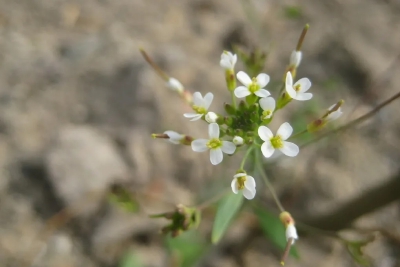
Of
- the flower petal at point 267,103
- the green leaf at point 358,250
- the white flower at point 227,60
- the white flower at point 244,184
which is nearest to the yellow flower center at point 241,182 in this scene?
the white flower at point 244,184

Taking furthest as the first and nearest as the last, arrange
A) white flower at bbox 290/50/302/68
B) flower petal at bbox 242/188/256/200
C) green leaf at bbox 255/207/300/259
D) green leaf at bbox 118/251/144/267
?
green leaf at bbox 118/251/144/267 < green leaf at bbox 255/207/300/259 < white flower at bbox 290/50/302/68 < flower petal at bbox 242/188/256/200

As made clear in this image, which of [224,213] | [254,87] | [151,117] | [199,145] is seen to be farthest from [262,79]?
[151,117]

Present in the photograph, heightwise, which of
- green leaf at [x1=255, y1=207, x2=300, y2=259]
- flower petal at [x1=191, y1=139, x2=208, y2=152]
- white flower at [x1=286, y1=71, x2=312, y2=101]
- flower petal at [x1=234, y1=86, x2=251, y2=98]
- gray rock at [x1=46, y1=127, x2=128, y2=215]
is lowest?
gray rock at [x1=46, y1=127, x2=128, y2=215]

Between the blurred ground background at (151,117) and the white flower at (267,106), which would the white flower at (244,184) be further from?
the blurred ground background at (151,117)

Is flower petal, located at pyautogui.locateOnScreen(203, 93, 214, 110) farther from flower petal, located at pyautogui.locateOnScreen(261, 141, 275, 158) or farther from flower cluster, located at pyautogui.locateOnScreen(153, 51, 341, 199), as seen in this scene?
flower petal, located at pyautogui.locateOnScreen(261, 141, 275, 158)

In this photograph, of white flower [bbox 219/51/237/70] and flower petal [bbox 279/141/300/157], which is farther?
white flower [bbox 219/51/237/70]

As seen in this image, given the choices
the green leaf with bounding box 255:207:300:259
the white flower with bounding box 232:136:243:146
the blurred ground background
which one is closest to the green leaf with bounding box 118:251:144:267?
the blurred ground background

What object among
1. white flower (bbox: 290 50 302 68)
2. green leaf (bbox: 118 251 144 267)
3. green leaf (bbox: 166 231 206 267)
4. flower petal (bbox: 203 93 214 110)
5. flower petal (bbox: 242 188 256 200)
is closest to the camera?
flower petal (bbox: 242 188 256 200)

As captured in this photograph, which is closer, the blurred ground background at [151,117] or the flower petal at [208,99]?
the flower petal at [208,99]
